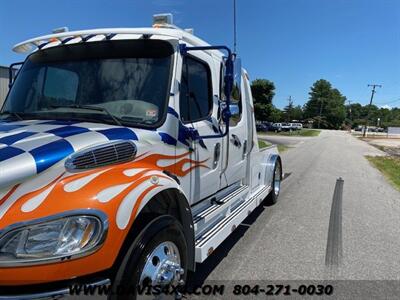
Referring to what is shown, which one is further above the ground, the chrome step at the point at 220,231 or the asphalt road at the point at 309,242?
the chrome step at the point at 220,231

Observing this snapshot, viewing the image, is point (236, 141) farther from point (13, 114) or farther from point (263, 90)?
point (263, 90)

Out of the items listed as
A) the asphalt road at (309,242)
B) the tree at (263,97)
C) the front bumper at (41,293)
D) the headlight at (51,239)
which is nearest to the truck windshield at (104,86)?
the headlight at (51,239)

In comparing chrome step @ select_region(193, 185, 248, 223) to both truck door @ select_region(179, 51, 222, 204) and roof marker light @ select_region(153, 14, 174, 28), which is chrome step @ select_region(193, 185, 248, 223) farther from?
roof marker light @ select_region(153, 14, 174, 28)

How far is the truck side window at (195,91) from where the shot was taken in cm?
372

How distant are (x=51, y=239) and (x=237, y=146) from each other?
3.50m

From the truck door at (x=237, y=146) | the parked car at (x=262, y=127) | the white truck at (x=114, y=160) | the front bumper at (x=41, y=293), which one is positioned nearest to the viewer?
the front bumper at (x=41, y=293)

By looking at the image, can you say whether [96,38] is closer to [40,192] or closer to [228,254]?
[40,192]

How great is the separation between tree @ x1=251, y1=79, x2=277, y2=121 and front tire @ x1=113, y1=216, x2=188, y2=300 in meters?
54.6

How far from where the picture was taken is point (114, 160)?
277cm

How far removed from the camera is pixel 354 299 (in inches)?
152

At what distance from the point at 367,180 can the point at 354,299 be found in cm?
930

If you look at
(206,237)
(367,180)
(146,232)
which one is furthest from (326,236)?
(367,180)

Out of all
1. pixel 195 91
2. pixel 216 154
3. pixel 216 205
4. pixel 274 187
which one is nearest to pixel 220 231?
pixel 216 205

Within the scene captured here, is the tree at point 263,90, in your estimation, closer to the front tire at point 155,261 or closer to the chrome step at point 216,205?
the chrome step at point 216,205
